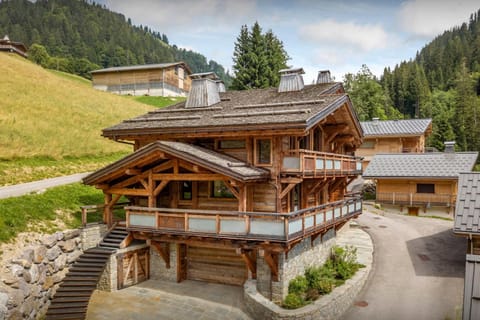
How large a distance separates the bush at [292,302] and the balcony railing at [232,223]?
2719 mm

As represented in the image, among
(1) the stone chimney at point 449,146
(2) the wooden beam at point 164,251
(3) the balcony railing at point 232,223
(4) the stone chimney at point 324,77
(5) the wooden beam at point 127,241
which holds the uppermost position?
(4) the stone chimney at point 324,77

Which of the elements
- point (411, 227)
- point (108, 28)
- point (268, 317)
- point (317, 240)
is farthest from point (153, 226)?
point (108, 28)

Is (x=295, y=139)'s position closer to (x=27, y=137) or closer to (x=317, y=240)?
(x=317, y=240)

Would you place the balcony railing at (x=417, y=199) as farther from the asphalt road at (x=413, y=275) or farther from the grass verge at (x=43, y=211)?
the grass verge at (x=43, y=211)

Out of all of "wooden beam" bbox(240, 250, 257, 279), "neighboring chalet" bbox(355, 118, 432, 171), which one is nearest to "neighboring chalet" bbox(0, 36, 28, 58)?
"neighboring chalet" bbox(355, 118, 432, 171)

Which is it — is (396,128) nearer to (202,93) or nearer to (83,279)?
(202,93)

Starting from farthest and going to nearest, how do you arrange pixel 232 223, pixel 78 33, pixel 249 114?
1. pixel 78 33
2. pixel 249 114
3. pixel 232 223

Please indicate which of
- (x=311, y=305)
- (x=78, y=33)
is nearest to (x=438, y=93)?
(x=311, y=305)

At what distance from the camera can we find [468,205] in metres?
17.2

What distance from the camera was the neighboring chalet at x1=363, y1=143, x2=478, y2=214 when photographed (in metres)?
32.9

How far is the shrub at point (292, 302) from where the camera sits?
1515cm

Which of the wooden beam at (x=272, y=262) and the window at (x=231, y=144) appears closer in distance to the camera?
the wooden beam at (x=272, y=262)

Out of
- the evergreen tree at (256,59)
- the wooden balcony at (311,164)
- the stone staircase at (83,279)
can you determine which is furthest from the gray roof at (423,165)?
the stone staircase at (83,279)

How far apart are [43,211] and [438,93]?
88.4 metres
